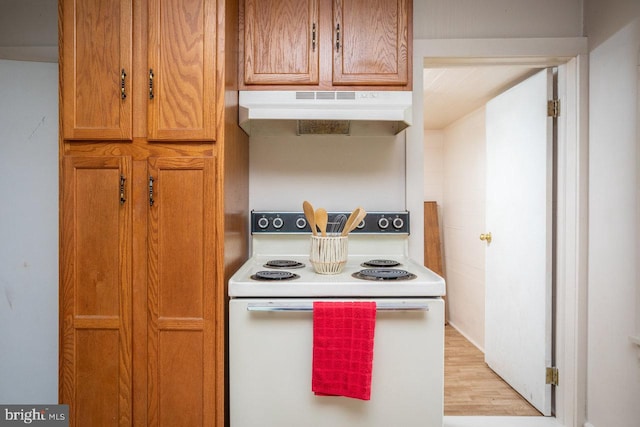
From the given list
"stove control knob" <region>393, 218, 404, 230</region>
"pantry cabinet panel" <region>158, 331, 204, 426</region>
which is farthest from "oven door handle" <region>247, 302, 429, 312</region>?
"stove control knob" <region>393, 218, 404, 230</region>

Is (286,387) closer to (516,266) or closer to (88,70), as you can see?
(88,70)

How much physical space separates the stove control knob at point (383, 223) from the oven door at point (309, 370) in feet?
1.95

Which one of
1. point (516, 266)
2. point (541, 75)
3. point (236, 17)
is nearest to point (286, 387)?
point (236, 17)

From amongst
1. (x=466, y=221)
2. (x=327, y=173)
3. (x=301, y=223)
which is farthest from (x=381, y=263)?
(x=466, y=221)

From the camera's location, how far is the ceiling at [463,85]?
244 centimetres

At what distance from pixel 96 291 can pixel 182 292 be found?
1.07ft

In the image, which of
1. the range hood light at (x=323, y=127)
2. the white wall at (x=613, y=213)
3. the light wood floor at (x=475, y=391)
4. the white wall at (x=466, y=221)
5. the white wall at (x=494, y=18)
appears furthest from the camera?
the white wall at (x=466, y=221)

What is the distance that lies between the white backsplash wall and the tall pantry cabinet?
581 mm

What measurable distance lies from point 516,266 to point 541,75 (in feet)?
3.79

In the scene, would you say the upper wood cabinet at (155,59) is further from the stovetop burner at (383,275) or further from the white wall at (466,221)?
the white wall at (466,221)

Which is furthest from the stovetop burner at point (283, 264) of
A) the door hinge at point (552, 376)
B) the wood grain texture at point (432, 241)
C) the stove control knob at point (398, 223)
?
the wood grain texture at point (432, 241)

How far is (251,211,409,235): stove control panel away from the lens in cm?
186

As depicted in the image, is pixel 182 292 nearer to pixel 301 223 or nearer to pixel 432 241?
pixel 301 223

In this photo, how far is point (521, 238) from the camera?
229 cm
